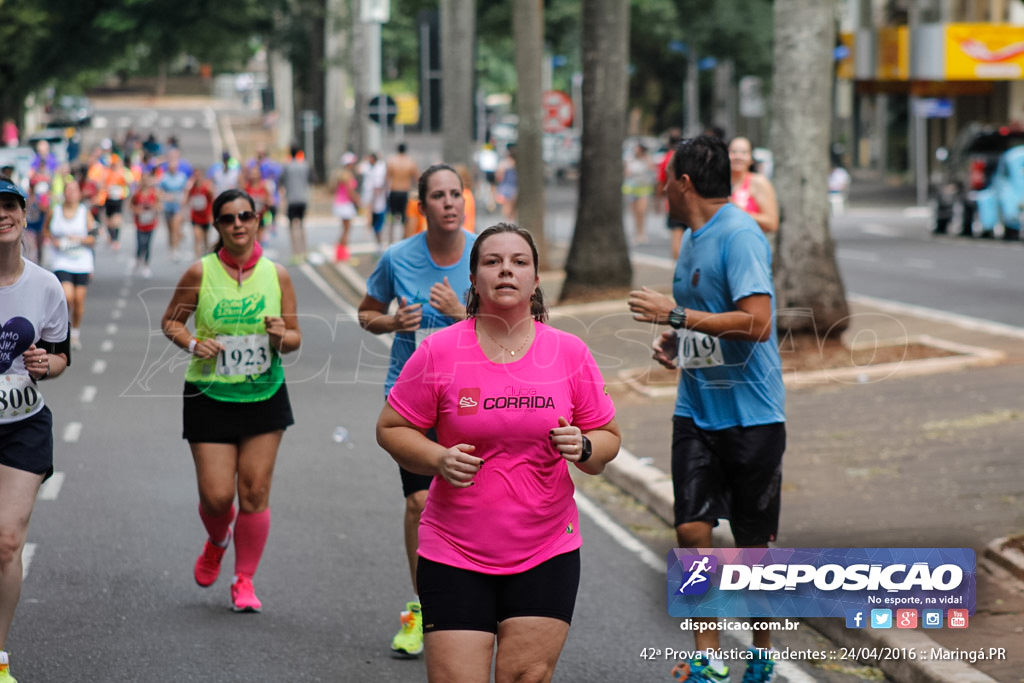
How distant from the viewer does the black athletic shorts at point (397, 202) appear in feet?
96.9

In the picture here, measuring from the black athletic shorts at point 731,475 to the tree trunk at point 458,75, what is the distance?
20355 millimetres

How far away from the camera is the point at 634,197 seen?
116 ft

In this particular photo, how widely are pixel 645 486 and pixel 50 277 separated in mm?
4872

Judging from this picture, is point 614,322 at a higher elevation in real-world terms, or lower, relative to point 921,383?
higher

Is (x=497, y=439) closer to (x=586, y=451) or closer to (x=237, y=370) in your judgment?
(x=586, y=451)

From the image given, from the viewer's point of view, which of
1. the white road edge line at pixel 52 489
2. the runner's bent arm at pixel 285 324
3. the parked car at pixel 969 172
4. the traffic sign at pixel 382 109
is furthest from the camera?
the parked car at pixel 969 172

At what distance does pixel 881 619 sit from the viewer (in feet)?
22.1

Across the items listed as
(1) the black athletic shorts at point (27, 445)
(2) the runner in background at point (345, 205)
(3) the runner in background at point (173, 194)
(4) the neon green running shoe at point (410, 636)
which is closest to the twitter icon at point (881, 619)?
(4) the neon green running shoe at point (410, 636)

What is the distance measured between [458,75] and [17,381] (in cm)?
2095

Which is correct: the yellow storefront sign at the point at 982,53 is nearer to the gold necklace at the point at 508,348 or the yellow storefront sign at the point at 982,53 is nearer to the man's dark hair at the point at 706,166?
the man's dark hair at the point at 706,166

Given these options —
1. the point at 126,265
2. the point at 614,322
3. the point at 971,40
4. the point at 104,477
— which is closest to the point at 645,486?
the point at 614,322

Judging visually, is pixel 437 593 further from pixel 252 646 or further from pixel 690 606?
pixel 252 646

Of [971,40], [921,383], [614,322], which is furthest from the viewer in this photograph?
[971,40]

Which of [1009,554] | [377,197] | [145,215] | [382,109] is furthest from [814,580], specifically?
[377,197]
